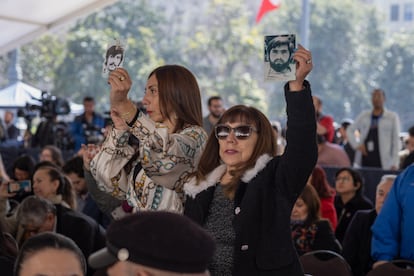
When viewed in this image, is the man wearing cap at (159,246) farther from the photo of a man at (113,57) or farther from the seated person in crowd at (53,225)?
the seated person in crowd at (53,225)

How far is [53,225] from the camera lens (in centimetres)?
627

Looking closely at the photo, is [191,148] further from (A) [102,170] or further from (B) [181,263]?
(B) [181,263]

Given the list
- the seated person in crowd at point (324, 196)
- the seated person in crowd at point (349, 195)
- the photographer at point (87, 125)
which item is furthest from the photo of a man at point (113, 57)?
the photographer at point (87, 125)

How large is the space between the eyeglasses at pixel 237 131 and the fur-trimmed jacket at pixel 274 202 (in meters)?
0.14

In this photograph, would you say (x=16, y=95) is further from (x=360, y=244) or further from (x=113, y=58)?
(x=113, y=58)

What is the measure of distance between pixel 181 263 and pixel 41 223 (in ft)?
14.4

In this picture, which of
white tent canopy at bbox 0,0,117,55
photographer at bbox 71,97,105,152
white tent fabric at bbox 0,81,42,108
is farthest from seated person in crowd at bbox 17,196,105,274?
white tent fabric at bbox 0,81,42,108

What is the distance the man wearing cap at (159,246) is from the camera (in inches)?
74.7

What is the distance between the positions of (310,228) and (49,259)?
3752mm

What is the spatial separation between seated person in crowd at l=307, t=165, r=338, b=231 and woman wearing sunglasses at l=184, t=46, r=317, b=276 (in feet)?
13.4

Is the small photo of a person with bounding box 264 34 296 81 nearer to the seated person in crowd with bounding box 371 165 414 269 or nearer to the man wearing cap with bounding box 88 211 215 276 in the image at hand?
the man wearing cap with bounding box 88 211 215 276

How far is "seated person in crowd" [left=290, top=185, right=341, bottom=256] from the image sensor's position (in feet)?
22.3

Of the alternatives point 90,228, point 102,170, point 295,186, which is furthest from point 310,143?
point 90,228

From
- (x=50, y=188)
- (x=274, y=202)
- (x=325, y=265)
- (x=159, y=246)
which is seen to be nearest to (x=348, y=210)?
(x=50, y=188)
